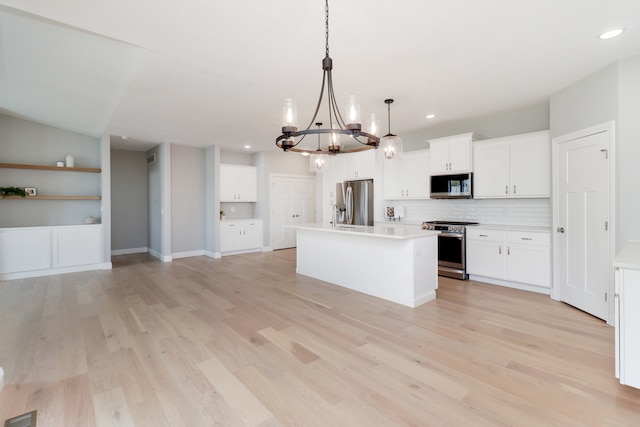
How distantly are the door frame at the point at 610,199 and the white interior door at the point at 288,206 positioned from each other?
547cm

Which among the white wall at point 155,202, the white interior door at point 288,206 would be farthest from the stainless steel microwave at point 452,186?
the white wall at point 155,202

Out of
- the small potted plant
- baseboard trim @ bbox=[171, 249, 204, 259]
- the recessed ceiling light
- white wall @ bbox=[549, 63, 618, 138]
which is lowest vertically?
baseboard trim @ bbox=[171, 249, 204, 259]

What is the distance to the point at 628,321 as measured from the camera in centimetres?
184

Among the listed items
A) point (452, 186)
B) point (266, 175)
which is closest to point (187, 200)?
point (266, 175)

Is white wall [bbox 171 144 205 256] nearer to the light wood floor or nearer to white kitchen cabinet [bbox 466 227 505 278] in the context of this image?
the light wood floor

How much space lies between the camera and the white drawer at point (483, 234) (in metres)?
4.32

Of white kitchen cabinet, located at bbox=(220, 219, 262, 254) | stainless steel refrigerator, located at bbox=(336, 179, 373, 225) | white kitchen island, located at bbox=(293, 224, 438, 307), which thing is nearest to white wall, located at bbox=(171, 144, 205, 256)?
white kitchen cabinet, located at bbox=(220, 219, 262, 254)

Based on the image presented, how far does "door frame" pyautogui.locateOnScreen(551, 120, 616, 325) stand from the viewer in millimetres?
2932

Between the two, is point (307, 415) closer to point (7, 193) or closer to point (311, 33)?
point (311, 33)

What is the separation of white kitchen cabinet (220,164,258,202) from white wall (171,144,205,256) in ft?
1.63

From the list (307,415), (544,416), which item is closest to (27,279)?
(307,415)

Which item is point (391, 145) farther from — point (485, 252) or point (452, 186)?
point (485, 252)

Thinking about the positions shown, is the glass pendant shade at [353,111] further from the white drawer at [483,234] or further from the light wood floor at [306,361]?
the white drawer at [483,234]

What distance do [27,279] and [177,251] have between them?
249 cm
